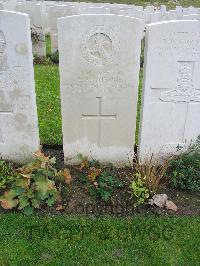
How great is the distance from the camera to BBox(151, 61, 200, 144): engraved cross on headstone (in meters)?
4.49

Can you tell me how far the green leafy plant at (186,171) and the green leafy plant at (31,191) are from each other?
1.55 meters

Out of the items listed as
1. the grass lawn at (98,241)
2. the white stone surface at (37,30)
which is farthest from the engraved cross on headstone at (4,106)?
the white stone surface at (37,30)

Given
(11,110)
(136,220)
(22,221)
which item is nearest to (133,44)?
(11,110)

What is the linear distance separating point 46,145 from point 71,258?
7.38ft

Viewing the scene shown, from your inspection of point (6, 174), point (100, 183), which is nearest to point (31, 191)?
point (6, 174)

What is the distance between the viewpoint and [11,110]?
15.5 ft

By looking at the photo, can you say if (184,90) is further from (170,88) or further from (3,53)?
(3,53)

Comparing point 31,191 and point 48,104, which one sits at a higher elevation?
point 48,104

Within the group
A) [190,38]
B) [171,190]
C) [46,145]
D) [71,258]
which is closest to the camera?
[71,258]

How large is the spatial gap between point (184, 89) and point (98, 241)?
2156mm

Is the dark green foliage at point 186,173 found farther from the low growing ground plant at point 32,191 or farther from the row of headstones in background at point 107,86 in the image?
the low growing ground plant at point 32,191

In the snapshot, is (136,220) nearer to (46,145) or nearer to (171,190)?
(171,190)

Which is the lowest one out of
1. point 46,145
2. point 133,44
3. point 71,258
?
point 71,258

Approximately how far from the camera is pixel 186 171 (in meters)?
4.65
